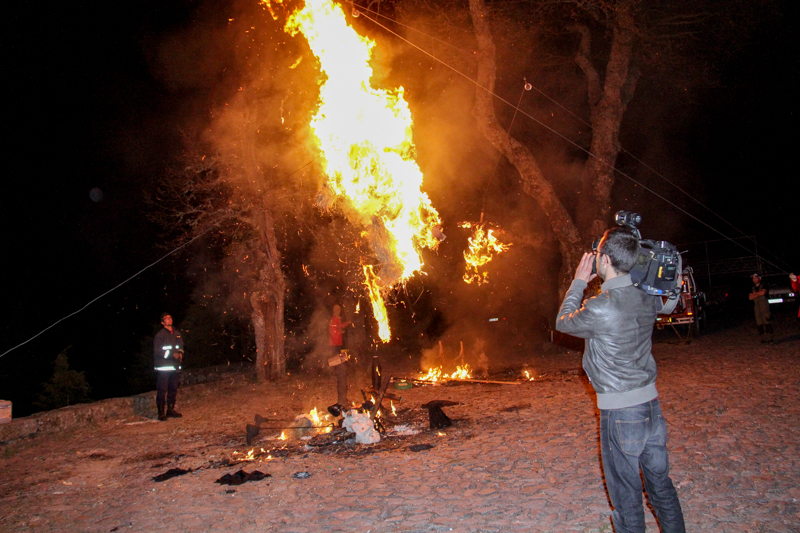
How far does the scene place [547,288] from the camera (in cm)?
2173

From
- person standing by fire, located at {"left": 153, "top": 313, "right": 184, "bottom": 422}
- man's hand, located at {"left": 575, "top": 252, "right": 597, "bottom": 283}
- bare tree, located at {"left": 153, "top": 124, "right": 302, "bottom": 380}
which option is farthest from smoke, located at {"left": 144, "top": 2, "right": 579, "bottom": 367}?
man's hand, located at {"left": 575, "top": 252, "right": 597, "bottom": 283}

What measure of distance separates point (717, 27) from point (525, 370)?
9.79 m

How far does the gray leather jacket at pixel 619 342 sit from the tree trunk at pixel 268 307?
12033 mm

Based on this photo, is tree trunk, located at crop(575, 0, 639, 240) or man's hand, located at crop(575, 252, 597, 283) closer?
man's hand, located at crop(575, 252, 597, 283)

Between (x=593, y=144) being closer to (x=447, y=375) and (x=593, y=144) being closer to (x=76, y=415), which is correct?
(x=447, y=375)

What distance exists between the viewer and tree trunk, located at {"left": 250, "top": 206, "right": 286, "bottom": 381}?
1430 centimetres

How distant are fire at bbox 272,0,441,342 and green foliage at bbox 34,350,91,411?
939 cm

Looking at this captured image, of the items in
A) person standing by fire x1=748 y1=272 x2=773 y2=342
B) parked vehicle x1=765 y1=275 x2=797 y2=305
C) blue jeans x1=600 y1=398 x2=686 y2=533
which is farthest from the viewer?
parked vehicle x1=765 y1=275 x2=797 y2=305

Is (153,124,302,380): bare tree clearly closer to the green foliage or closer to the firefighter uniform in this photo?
→ the firefighter uniform

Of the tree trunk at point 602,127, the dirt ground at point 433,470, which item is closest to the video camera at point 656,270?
the dirt ground at point 433,470

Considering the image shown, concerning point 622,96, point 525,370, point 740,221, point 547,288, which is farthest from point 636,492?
point 740,221

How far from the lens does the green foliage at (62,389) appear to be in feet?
46.9

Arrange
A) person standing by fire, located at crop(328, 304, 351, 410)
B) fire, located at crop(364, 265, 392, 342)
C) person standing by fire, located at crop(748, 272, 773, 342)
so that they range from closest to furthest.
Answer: person standing by fire, located at crop(328, 304, 351, 410) → fire, located at crop(364, 265, 392, 342) → person standing by fire, located at crop(748, 272, 773, 342)

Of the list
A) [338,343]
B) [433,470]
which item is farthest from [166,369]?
[433,470]
